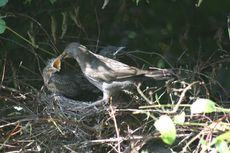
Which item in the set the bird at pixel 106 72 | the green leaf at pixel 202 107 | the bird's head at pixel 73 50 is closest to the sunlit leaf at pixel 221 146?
the green leaf at pixel 202 107

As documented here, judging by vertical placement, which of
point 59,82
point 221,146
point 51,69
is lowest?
point 221,146

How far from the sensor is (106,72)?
14.9 feet

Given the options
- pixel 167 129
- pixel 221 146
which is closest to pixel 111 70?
pixel 167 129

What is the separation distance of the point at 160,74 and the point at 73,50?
2.65 ft

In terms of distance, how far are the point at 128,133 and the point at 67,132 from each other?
446 mm

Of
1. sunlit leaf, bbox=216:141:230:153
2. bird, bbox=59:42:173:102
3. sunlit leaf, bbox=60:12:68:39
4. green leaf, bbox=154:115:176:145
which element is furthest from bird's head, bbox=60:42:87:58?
sunlit leaf, bbox=216:141:230:153

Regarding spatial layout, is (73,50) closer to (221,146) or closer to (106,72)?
(106,72)

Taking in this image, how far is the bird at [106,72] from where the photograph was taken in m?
4.42

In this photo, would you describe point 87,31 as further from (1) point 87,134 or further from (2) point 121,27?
(1) point 87,134

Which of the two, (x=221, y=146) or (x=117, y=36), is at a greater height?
(x=117, y=36)

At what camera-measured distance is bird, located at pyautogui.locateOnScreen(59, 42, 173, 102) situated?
442 cm

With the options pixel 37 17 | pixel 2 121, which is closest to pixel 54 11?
pixel 37 17

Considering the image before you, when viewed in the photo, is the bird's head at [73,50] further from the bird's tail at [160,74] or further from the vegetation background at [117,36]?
the bird's tail at [160,74]

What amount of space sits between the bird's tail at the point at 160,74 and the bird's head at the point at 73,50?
2.15 feet
